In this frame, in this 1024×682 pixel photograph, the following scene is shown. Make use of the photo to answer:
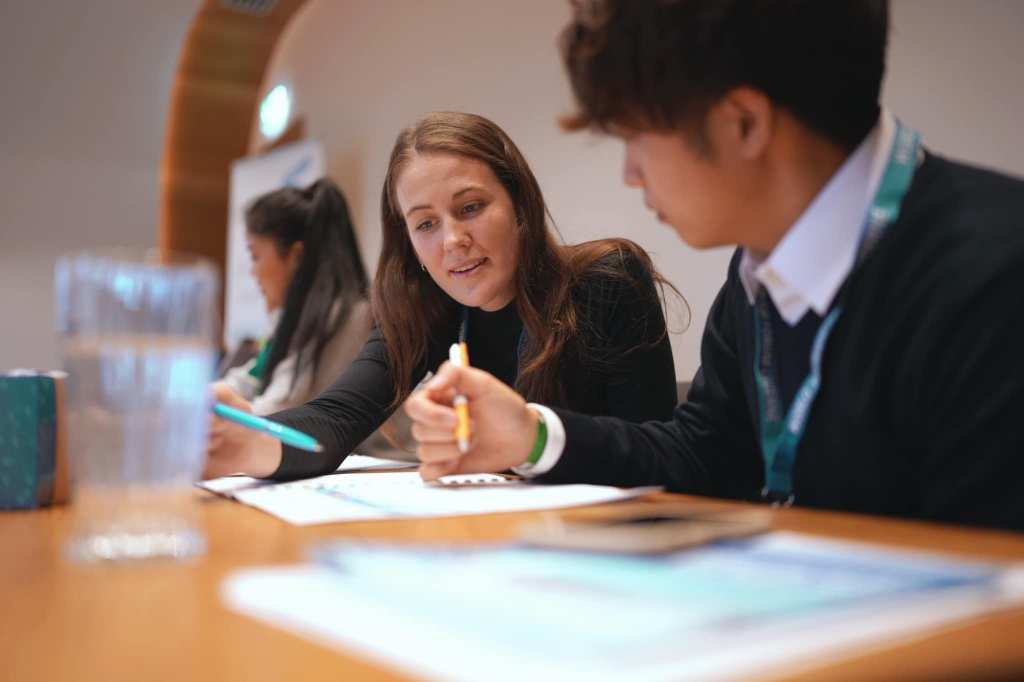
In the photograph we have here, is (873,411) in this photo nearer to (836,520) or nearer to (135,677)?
(836,520)

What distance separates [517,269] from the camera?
1.82 m

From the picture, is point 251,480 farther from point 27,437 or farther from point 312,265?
point 312,265

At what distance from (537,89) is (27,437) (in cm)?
277

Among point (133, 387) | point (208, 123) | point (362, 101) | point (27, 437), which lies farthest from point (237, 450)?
point (208, 123)

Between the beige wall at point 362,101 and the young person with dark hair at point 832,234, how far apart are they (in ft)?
3.59

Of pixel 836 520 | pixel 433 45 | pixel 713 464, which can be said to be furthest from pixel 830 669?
pixel 433 45

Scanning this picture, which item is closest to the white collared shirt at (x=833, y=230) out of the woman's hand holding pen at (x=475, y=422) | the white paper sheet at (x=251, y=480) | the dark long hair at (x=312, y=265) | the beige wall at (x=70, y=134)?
the woman's hand holding pen at (x=475, y=422)

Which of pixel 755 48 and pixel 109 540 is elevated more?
pixel 755 48

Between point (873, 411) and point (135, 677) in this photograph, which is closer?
point (135, 677)

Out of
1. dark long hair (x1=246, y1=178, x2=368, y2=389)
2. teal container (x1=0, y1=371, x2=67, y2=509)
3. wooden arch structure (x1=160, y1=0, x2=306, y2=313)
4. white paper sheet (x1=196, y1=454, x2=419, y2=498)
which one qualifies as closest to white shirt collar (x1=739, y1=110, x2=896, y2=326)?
white paper sheet (x1=196, y1=454, x2=419, y2=498)

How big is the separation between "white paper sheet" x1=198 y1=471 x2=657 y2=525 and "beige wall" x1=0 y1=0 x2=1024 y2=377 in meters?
1.05

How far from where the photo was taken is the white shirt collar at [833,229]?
0.96 m

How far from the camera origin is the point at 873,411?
0.93 metres

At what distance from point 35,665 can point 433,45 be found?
401 centimetres
